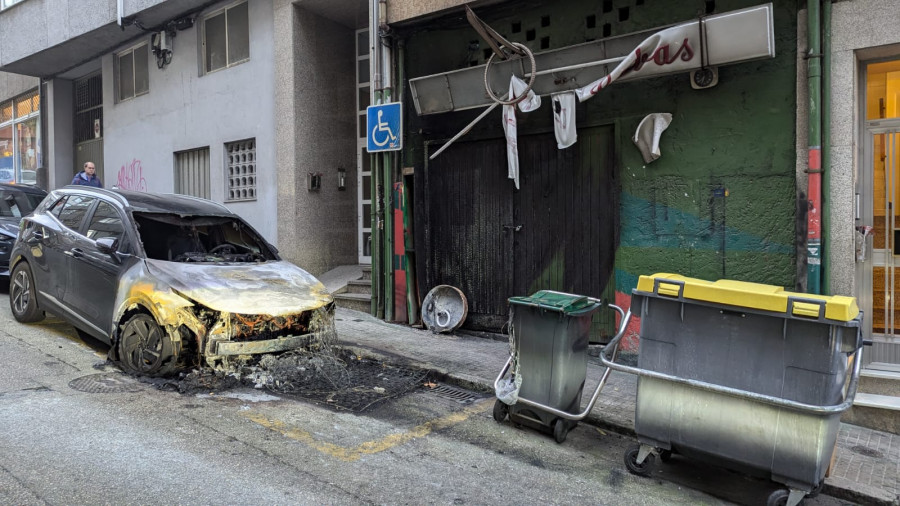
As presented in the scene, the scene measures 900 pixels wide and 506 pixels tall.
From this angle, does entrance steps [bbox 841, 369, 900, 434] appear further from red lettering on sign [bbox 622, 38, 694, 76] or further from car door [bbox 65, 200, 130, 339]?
car door [bbox 65, 200, 130, 339]

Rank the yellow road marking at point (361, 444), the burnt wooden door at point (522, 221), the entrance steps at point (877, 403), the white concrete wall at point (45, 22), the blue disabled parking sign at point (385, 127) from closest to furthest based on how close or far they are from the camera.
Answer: the yellow road marking at point (361, 444) < the entrance steps at point (877, 403) < the burnt wooden door at point (522, 221) < the blue disabled parking sign at point (385, 127) < the white concrete wall at point (45, 22)

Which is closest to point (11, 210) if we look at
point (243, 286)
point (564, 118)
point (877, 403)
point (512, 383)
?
point (243, 286)

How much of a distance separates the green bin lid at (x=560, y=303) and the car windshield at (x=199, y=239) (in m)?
3.19

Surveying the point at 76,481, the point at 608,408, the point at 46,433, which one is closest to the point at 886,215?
the point at 608,408

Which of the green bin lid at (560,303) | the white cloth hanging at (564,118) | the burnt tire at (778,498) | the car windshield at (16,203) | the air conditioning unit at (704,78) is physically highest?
the air conditioning unit at (704,78)

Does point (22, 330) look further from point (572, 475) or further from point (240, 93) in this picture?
point (572, 475)

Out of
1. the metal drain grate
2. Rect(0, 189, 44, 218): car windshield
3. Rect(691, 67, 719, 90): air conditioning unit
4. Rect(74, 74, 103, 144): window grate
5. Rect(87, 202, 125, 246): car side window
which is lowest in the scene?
the metal drain grate

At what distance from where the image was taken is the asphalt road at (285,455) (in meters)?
3.29

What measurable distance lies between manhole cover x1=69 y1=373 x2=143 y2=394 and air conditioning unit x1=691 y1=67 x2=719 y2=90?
19.8 feet

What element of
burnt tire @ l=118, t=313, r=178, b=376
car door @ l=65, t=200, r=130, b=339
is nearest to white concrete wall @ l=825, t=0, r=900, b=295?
burnt tire @ l=118, t=313, r=178, b=376

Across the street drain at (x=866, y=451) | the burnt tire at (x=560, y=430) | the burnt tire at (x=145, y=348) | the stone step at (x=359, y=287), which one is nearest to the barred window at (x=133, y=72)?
the stone step at (x=359, y=287)

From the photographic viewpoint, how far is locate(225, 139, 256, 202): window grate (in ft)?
35.4

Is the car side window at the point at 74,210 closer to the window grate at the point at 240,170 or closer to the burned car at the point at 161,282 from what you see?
the burned car at the point at 161,282

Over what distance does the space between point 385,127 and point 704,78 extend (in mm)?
4241
